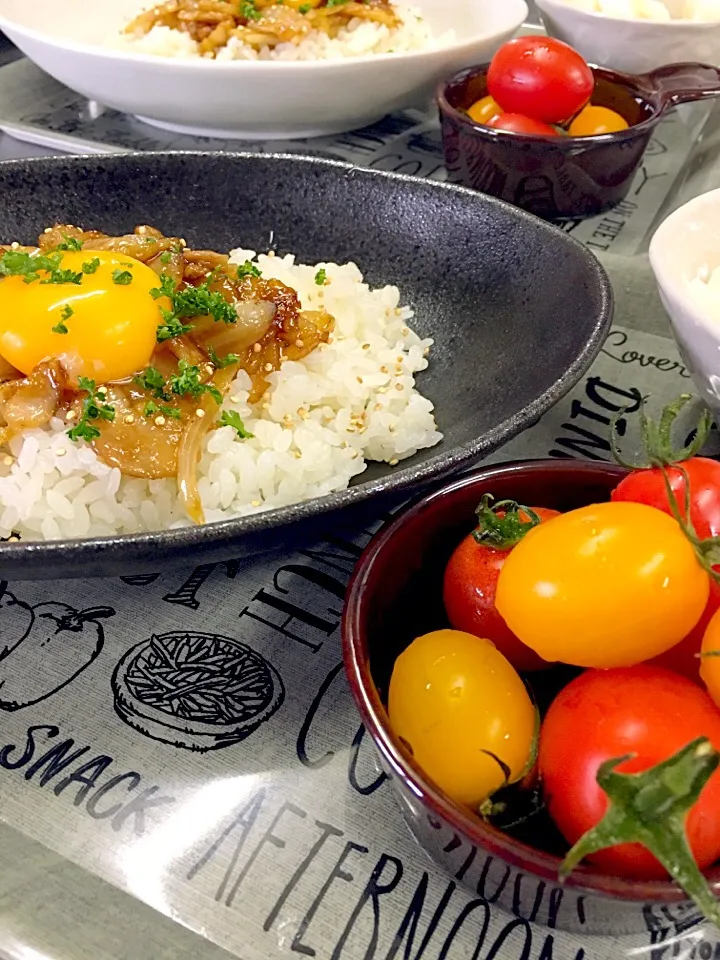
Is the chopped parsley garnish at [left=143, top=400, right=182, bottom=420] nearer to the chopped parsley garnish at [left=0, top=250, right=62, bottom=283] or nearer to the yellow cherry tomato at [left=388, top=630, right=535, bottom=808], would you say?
the chopped parsley garnish at [left=0, top=250, right=62, bottom=283]

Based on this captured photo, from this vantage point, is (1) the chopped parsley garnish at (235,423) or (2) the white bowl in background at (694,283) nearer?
(2) the white bowl in background at (694,283)

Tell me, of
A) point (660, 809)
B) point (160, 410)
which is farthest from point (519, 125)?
point (660, 809)

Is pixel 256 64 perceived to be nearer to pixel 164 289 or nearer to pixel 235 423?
pixel 164 289

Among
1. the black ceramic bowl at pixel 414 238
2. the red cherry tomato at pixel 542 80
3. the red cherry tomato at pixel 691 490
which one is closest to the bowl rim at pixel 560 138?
the red cherry tomato at pixel 542 80

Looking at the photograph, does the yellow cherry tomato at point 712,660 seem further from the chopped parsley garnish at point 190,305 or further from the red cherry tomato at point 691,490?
the chopped parsley garnish at point 190,305

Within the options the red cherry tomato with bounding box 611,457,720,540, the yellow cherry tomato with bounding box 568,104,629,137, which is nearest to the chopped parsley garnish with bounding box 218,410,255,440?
the red cherry tomato with bounding box 611,457,720,540

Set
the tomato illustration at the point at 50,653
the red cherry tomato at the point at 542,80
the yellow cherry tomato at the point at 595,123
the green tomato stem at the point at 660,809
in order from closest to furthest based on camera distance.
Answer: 1. the green tomato stem at the point at 660,809
2. the tomato illustration at the point at 50,653
3. the red cherry tomato at the point at 542,80
4. the yellow cherry tomato at the point at 595,123
